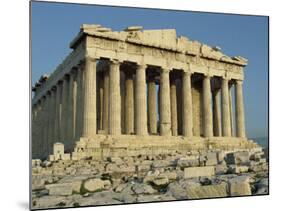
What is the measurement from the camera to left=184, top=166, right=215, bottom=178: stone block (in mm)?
16016

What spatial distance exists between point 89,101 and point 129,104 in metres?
4.35

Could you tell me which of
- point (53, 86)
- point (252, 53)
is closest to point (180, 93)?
point (53, 86)

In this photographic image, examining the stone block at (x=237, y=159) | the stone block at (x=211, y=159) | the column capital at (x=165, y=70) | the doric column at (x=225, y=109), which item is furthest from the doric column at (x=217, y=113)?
the stone block at (x=211, y=159)

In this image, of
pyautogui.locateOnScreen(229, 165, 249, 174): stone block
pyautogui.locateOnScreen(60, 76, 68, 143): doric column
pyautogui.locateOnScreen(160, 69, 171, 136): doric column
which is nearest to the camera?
pyautogui.locateOnScreen(229, 165, 249, 174): stone block

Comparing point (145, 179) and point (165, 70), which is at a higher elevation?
point (165, 70)

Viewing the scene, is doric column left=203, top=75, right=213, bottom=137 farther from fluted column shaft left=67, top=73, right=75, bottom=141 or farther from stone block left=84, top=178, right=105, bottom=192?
stone block left=84, top=178, right=105, bottom=192

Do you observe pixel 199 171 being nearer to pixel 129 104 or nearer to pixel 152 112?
pixel 152 112

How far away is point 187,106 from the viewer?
24.9 m

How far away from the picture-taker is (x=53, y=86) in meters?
26.7

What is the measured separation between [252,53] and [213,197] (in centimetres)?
592

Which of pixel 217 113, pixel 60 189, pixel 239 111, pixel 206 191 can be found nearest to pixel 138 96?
pixel 239 111

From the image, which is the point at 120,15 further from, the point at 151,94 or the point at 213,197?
the point at 151,94

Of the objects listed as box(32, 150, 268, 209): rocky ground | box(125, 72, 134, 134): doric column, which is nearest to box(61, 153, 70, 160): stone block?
box(32, 150, 268, 209): rocky ground

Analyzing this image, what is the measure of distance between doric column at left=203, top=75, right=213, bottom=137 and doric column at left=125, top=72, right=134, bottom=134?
416 centimetres
